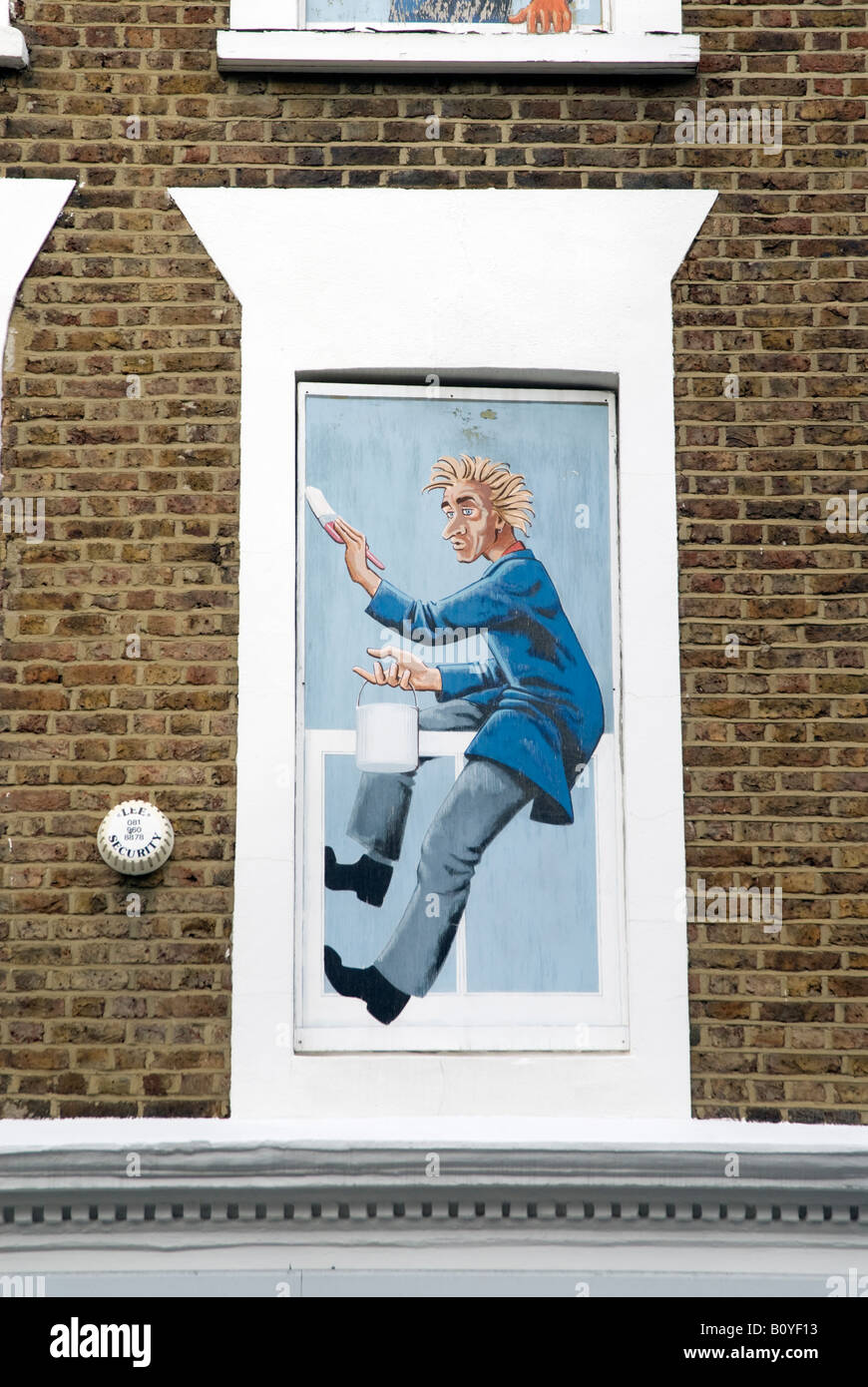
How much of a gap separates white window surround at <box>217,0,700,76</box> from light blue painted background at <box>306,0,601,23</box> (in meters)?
0.17

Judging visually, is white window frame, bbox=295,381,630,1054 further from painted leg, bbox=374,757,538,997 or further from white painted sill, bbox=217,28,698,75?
white painted sill, bbox=217,28,698,75

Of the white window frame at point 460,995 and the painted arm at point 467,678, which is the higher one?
the painted arm at point 467,678

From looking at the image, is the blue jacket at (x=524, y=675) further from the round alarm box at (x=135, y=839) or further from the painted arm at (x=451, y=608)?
the round alarm box at (x=135, y=839)

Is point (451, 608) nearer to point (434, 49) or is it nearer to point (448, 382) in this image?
point (448, 382)

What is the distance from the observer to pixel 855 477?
6.34m

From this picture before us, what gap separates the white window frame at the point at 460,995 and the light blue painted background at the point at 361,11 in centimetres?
247

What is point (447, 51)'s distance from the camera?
21.3 ft

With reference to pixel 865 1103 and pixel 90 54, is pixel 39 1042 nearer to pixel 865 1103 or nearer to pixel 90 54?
pixel 865 1103

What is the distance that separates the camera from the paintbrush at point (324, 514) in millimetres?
6398

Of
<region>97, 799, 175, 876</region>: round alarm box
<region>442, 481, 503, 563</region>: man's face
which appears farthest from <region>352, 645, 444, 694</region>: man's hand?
<region>97, 799, 175, 876</region>: round alarm box

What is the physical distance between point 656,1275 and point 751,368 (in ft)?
10.8

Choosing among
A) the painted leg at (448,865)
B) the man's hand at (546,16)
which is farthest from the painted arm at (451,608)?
the man's hand at (546,16)

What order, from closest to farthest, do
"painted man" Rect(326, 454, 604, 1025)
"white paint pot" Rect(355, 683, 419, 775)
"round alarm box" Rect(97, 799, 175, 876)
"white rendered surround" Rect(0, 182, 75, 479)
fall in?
"round alarm box" Rect(97, 799, 175, 876)
"painted man" Rect(326, 454, 604, 1025)
"white paint pot" Rect(355, 683, 419, 775)
"white rendered surround" Rect(0, 182, 75, 479)

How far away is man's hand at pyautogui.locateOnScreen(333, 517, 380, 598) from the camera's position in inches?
251
